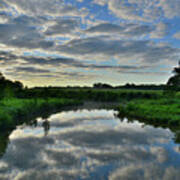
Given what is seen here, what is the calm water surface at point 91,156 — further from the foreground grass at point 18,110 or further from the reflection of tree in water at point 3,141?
the foreground grass at point 18,110

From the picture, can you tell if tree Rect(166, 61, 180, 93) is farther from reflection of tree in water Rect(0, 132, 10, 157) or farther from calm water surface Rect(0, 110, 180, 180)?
reflection of tree in water Rect(0, 132, 10, 157)

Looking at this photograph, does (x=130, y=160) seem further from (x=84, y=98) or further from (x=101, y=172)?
(x=84, y=98)

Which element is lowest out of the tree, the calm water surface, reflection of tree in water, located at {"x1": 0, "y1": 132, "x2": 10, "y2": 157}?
reflection of tree in water, located at {"x1": 0, "y1": 132, "x2": 10, "y2": 157}

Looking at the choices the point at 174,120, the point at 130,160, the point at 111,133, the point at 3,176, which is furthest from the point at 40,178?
the point at 174,120

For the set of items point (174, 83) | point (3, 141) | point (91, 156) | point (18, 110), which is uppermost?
point (174, 83)

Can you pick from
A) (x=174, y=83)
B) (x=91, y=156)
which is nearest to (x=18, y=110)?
(x=91, y=156)

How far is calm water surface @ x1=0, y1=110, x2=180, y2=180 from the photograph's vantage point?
A: 10.6m

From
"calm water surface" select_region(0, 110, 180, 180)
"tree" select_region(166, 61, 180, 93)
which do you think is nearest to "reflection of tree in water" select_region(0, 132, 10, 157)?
"calm water surface" select_region(0, 110, 180, 180)

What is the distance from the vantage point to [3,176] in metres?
10.4

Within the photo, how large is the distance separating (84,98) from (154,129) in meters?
61.7

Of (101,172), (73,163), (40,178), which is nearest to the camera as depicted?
(40,178)

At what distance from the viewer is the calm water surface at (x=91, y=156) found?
34.7 feet

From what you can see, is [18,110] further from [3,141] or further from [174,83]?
[174,83]

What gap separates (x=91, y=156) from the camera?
1349 centimetres
